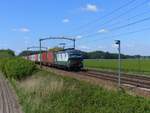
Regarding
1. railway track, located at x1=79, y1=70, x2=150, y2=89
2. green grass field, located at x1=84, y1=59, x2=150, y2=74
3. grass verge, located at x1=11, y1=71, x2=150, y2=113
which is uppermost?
green grass field, located at x1=84, y1=59, x2=150, y2=74

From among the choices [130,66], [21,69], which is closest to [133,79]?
[21,69]

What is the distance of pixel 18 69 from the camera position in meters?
55.1

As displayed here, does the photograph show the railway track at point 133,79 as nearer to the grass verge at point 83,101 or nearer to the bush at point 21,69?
the grass verge at point 83,101

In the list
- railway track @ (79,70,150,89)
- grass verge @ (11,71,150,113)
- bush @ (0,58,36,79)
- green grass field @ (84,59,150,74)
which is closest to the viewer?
grass verge @ (11,71,150,113)

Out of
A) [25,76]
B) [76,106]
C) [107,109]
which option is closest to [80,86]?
[76,106]

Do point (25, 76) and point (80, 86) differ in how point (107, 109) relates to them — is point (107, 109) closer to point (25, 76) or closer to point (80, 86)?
point (80, 86)

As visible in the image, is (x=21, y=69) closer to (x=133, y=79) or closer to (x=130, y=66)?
(x=133, y=79)

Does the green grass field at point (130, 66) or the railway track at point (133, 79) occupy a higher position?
the green grass field at point (130, 66)

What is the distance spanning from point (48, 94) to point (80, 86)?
2.19m

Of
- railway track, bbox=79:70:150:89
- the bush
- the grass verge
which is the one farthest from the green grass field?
the grass verge

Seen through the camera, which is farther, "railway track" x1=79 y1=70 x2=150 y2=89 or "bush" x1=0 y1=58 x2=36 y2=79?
"bush" x1=0 y1=58 x2=36 y2=79

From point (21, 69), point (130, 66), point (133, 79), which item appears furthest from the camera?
point (130, 66)

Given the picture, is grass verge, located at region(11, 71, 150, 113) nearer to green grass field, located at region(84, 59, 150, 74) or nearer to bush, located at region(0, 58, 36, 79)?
bush, located at region(0, 58, 36, 79)

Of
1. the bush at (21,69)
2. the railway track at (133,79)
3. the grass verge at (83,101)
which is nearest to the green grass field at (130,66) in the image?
the railway track at (133,79)
